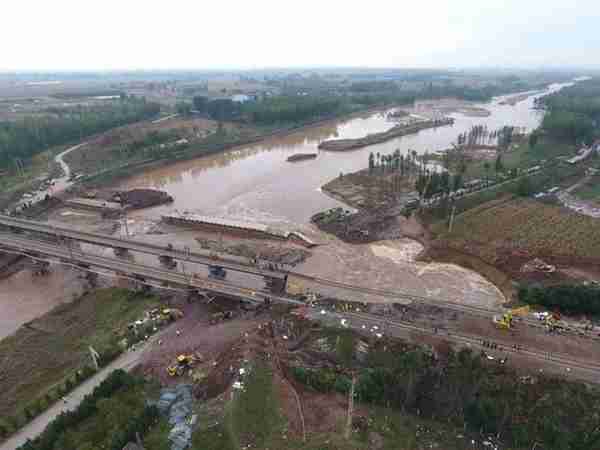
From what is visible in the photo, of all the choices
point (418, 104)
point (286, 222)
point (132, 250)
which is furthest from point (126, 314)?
point (418, 104)

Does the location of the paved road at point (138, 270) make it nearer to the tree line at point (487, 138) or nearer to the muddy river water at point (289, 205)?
the muddy river water at point (289, 205)

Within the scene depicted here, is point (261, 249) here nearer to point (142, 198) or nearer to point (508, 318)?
point (508, 318)

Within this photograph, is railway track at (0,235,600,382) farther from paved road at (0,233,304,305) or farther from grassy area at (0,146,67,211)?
grassy area at (0,146,67,211)

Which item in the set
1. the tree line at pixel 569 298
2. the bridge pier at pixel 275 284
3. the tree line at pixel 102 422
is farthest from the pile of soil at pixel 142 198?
the tree line at pixel 569 298

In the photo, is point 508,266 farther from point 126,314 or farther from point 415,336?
point 126,314

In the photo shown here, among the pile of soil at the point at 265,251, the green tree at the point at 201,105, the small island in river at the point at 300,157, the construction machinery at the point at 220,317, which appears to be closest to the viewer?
the construction machinery at the point at 220,317
